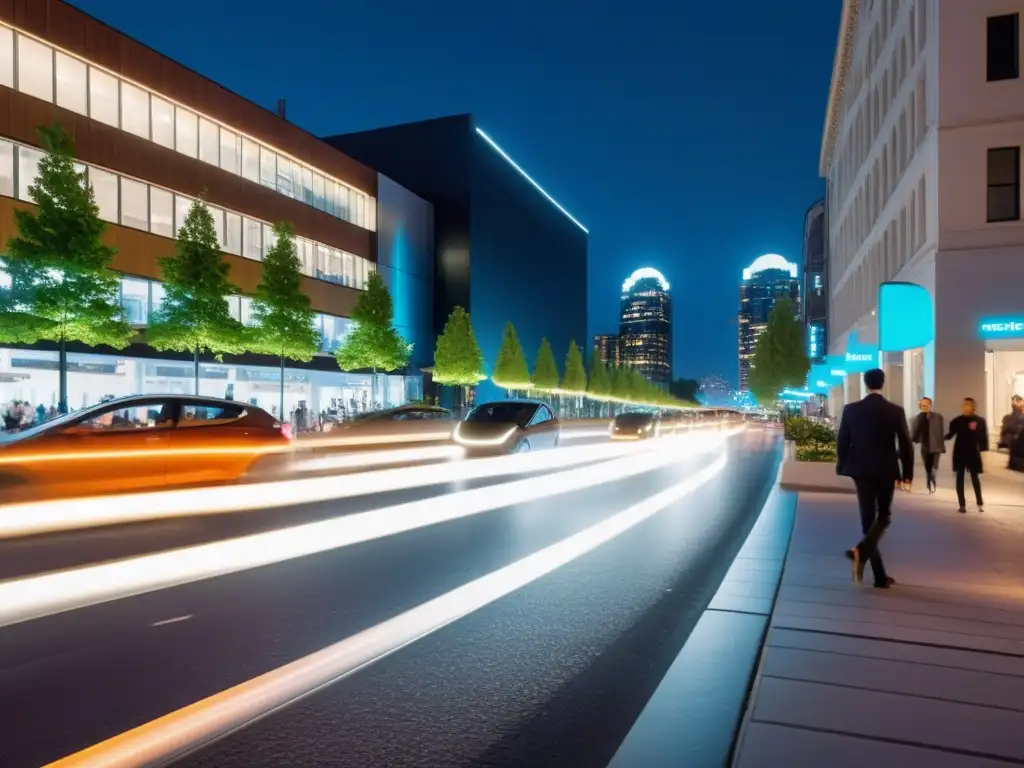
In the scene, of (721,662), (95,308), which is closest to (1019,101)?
(721,662)

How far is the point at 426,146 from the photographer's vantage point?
67875mm

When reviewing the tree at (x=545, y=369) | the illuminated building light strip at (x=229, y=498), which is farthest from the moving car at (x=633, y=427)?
the tree at (x=545, y=369)

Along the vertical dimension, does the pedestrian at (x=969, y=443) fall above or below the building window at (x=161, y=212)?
below

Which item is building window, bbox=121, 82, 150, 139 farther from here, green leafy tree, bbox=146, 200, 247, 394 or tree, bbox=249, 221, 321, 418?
tree, bbox=249, 221, 321, 418

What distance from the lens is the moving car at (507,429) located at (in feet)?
65.0

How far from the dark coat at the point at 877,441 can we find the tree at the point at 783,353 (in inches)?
2710

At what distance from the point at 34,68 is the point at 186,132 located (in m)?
8.43

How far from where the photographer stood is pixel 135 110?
34.0 metres

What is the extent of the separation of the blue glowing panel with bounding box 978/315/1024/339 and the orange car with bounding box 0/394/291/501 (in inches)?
714

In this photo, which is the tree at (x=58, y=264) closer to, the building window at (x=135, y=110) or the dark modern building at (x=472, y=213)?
the building window at (x=135, y=110)

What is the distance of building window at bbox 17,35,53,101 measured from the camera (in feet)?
93.5

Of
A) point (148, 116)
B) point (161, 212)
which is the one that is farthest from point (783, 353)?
point (148, 116)

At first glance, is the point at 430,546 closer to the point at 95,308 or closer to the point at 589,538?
the point at 589,538

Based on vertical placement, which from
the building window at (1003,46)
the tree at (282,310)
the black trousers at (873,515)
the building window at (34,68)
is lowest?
the black trousers at (873,515)
